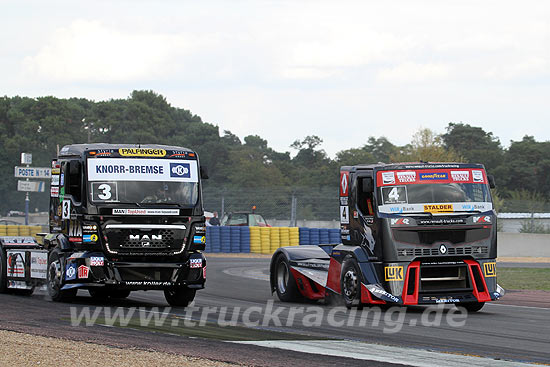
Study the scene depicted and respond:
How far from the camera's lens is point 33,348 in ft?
31.3

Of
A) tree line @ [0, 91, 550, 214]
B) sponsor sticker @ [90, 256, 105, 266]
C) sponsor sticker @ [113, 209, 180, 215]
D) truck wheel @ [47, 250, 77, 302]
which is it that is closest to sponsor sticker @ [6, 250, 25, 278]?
truck wheel @ [47, 250, 77, 302]

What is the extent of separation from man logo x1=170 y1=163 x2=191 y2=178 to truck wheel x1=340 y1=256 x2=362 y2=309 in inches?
118

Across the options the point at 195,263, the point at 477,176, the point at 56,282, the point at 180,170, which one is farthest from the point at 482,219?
the point at 56,282

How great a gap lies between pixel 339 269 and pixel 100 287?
154 inches

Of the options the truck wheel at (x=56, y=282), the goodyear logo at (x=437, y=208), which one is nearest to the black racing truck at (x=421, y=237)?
Answer: the goodyear logo at (x=437, y=208)

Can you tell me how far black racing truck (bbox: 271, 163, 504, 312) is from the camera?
45.9ft

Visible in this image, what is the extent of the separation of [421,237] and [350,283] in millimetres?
1461

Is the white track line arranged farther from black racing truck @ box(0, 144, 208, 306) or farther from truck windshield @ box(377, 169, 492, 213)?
black racing truck @ box(0, 144, 208, 306)

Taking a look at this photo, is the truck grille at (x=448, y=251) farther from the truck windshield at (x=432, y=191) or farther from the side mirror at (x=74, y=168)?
the side mirror at (x=74, y=168)

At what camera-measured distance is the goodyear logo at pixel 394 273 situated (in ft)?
45.7

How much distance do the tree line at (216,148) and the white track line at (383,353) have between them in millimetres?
49957

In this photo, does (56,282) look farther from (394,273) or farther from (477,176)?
(477,176)

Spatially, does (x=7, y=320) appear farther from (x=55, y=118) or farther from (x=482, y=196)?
(x=55, y=118)

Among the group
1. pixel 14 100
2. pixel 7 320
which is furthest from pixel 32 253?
pixel 14 100
